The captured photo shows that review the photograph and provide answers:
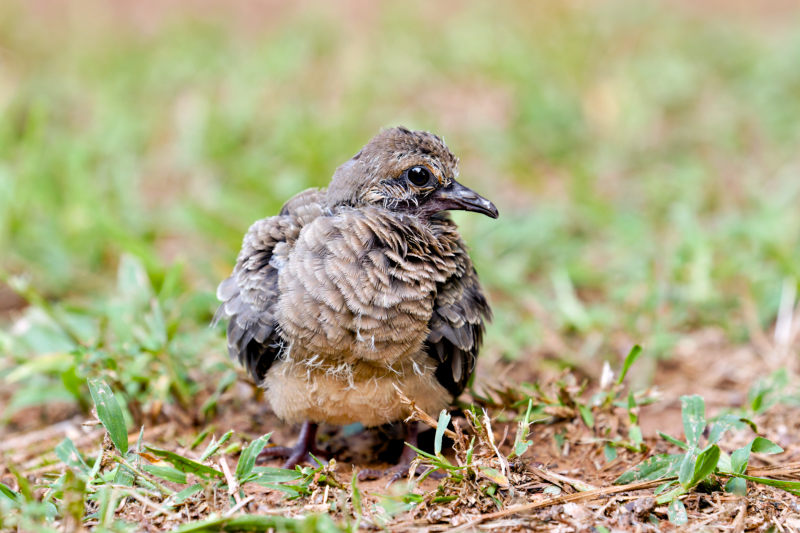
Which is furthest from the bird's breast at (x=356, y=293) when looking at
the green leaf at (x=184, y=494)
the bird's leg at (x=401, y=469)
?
the green leaf at (x=184, y=494)

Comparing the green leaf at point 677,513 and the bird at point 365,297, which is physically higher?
the bird at point 365,297

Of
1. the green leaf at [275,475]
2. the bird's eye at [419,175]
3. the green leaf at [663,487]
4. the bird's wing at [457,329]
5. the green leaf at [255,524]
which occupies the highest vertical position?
the bird's eye at [419,175]

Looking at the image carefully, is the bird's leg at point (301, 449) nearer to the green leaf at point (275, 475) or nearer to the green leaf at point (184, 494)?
the green leaf at point (275, 475)

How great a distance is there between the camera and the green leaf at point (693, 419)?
289 cm

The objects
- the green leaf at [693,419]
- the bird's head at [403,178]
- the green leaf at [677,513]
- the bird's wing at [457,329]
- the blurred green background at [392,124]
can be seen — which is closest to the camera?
the green leaf at [677,513]

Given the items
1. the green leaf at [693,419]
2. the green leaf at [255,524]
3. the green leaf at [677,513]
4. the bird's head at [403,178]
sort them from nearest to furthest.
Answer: the green leaf at [255,524], the green leaf at [677,513], the green leaf at [693,419], the bird's head at [403,178]

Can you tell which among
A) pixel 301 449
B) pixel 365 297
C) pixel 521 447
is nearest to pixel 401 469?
pixel 301 449

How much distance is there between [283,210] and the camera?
132 inches

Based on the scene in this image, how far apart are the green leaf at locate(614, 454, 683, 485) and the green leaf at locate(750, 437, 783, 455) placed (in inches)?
12.1

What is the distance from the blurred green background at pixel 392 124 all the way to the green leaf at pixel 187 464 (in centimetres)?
70

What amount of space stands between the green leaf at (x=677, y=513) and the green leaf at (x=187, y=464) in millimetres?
1683

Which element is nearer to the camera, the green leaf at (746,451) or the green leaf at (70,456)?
the green leaf at (746,451)

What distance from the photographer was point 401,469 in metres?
3.09

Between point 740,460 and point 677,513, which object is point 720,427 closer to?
point 740,460
